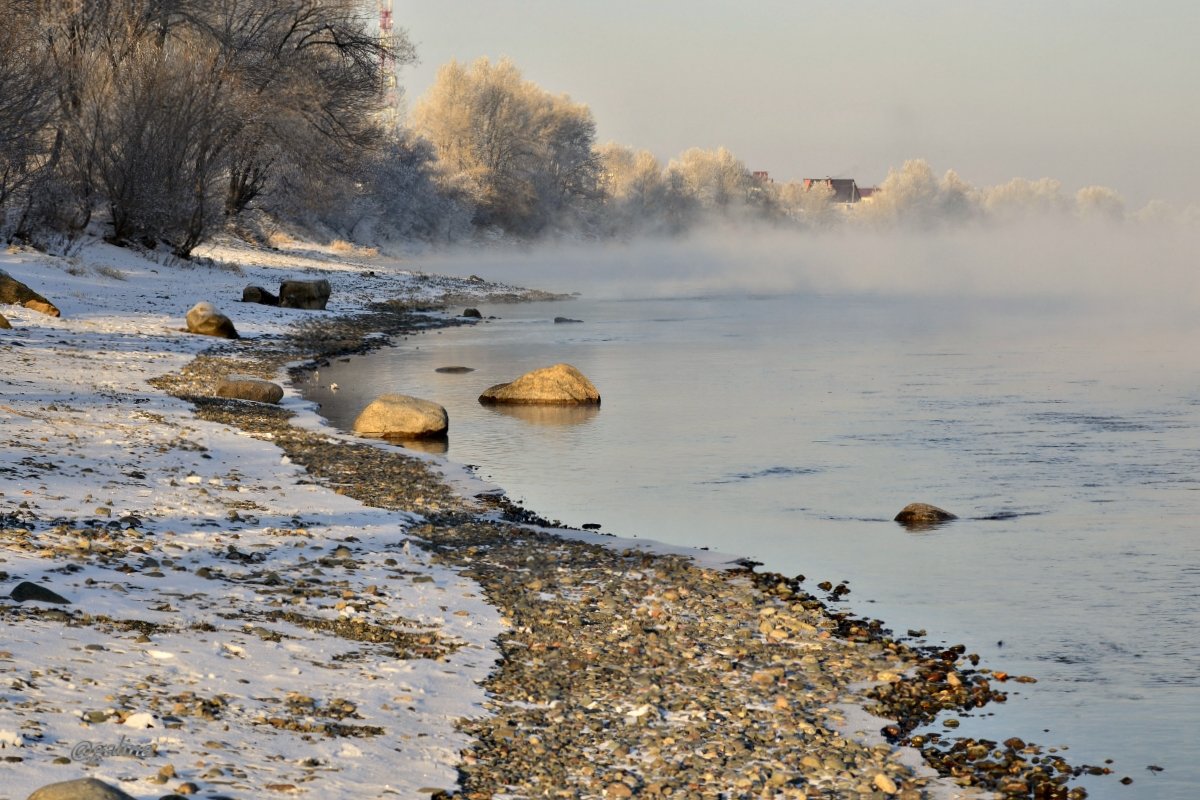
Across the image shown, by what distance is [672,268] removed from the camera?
332 ft

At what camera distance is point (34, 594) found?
859cm

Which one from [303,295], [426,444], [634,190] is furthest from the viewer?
[634,190]

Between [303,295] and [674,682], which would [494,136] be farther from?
[674,682]

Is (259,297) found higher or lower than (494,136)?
lower

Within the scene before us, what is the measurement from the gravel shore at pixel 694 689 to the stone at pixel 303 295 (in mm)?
26967

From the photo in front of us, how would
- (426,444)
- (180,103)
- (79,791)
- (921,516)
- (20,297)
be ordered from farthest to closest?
1. (180,103)
2. (20,297)
3. (426,444)
4. (921,516)
5. (79,791)

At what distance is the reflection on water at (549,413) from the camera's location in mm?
23188

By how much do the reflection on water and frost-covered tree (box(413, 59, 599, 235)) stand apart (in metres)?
66.1

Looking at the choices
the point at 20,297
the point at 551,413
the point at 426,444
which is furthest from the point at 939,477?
the point at 20,297

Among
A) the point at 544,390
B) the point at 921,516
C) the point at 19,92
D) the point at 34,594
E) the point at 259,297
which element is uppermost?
the point at 19,92

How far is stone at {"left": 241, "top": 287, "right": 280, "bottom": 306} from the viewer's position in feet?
128

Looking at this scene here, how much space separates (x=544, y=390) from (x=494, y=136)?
243ft

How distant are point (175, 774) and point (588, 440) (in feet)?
49.7

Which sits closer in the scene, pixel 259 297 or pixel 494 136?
pixel 259 297
